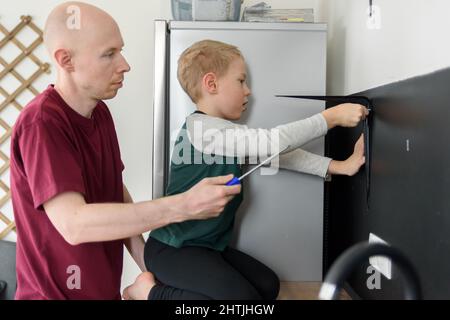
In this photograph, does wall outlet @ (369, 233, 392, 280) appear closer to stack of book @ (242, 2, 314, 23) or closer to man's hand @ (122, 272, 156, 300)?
man's hand @ (122, 272, 156, 300)

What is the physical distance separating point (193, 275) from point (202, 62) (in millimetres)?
504

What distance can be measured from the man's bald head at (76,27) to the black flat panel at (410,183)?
0.55 metres

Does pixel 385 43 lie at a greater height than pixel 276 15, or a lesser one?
lesser

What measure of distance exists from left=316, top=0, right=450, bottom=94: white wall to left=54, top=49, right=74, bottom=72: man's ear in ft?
2.00

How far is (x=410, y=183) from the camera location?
813 millimetres

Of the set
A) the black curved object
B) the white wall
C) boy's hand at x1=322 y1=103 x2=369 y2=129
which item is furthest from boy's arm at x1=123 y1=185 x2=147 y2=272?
the black curved object

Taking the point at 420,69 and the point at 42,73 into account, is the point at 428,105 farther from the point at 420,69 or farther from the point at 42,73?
the point at 42,73

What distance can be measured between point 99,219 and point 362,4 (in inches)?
32.3

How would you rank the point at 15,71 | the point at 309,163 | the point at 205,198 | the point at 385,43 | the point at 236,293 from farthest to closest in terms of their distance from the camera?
1. the point at 15,71
2. the point at 309,163
3. the point at 385,43
4. the point at 236,293
5. the point at 205,198

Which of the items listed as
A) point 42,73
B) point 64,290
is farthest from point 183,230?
point 42,73

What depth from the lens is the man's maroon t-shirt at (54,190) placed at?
77 cm

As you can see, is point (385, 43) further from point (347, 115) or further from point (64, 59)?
point (64, 59)

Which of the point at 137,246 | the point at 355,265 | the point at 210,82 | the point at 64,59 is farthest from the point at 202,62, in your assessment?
the point at 355,265

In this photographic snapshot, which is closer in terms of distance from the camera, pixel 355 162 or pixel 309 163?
pixel 355 162
